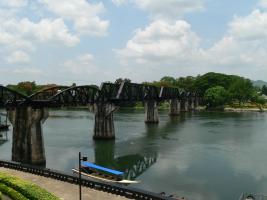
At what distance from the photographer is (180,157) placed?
73812mm

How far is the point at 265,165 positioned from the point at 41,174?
4179 cm

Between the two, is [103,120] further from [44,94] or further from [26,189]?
[26,189]

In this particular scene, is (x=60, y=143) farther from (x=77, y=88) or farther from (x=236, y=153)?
(x=236, y=153)

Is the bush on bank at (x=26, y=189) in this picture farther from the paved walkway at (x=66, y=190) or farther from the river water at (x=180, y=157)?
the river water at (x=180, y=157)

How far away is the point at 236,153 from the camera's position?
3108 inches

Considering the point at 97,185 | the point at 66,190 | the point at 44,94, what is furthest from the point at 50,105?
the point at 97,185

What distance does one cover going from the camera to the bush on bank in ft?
91.0

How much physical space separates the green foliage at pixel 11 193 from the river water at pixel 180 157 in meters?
25.3

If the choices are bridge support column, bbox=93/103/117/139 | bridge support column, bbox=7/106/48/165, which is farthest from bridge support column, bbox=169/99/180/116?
bridge support column, bbox=7/106/48/165

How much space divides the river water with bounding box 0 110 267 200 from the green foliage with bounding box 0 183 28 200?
2532 cm

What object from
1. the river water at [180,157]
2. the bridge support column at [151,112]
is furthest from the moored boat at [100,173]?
the bridge support column at [151,112]

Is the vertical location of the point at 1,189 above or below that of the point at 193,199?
above

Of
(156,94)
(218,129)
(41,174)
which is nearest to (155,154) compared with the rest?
(41,174)

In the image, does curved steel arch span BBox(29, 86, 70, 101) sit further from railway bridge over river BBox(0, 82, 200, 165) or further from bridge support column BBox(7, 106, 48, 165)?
bridge support column BBox(7, 106, 48, 165)
